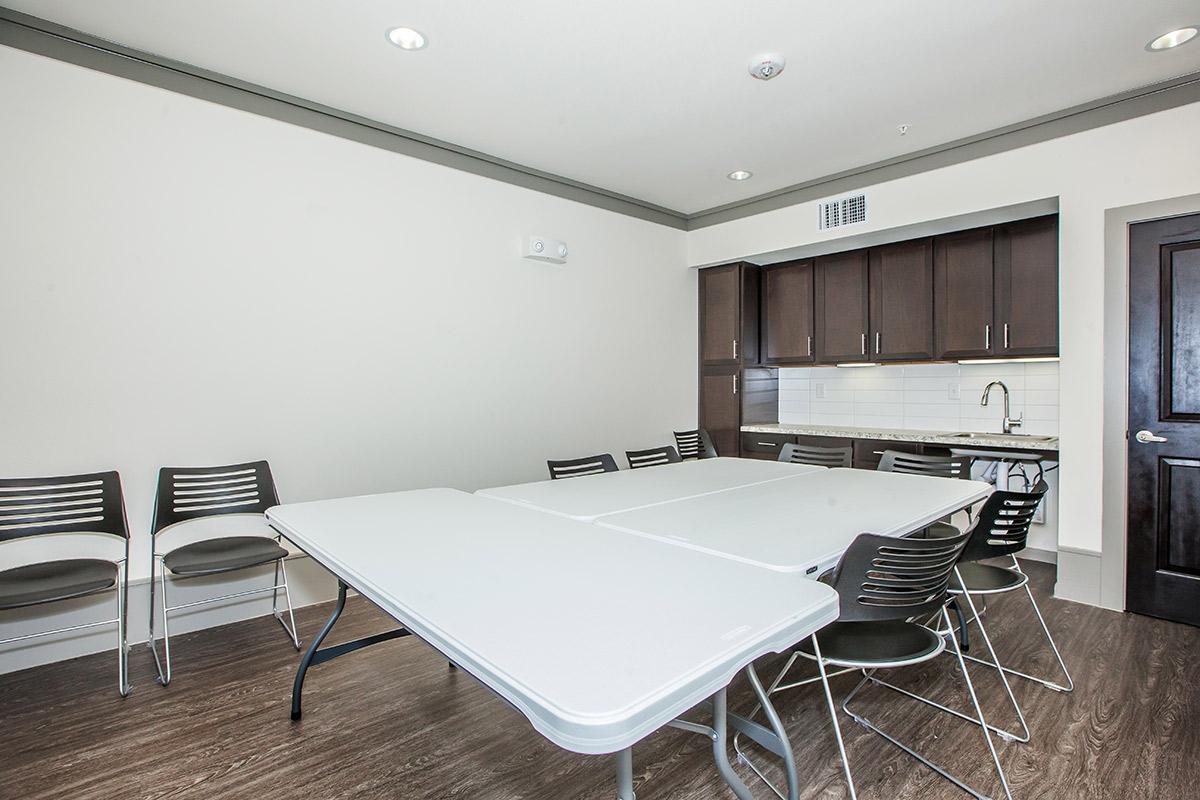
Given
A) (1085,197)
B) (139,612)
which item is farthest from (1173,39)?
(139,612)

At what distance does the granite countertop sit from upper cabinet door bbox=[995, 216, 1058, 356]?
583mm

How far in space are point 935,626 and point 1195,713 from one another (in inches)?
40.5

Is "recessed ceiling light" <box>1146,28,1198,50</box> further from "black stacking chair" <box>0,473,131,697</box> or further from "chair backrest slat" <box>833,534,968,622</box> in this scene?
"black stacking chair" <box>0,473,131,697</box>

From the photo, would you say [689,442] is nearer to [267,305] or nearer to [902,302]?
[902,302]

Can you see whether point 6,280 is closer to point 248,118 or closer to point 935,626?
point 248,118

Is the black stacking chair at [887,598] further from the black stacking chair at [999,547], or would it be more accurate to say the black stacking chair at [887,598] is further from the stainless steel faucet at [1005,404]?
the stainless steel faucet at [1005,404]

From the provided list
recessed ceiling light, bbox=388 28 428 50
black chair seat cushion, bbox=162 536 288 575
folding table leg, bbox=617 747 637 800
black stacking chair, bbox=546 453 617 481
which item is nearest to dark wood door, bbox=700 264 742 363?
black stacking chair, bbox=546 453 617 481

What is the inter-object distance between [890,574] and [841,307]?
145 inches

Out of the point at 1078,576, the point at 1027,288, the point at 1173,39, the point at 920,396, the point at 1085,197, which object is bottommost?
the point at 1078,576

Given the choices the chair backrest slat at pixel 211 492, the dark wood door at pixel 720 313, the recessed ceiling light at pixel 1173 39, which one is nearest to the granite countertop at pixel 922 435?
the dark wood door at pixel 720 313

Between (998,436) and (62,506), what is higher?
(998,436)

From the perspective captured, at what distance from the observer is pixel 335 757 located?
79.7 inches

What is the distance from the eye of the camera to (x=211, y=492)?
9.82ft

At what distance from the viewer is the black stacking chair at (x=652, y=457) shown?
151 inches
